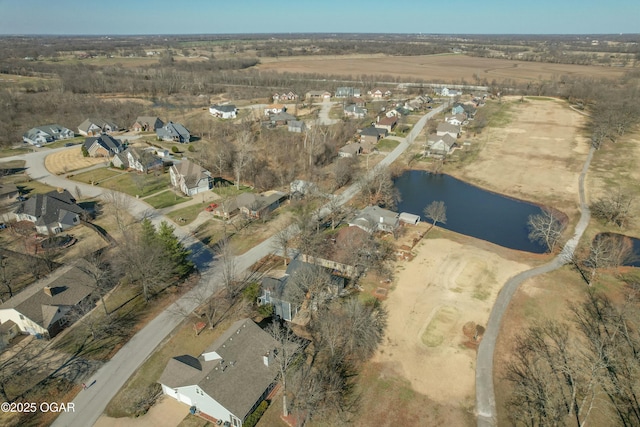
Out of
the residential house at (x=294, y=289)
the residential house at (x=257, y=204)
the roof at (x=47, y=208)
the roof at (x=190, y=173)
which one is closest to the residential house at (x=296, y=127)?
the roof at (x=190, y=173)

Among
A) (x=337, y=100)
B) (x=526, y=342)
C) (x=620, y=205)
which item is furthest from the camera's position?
(x=337, y=100)

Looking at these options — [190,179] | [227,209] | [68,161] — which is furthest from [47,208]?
[68,161]

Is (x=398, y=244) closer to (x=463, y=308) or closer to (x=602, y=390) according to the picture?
(x=463, y=308)

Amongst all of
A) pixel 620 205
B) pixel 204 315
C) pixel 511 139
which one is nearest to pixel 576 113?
pixel 511 139

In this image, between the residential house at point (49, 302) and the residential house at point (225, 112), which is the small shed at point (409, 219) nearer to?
the residential house at point (49, 302)

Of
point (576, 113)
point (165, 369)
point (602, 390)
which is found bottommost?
point (602, 390)

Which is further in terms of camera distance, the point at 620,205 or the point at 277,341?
→ the point at 620,205

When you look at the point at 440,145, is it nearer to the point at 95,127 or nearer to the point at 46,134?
the point at 95,127
